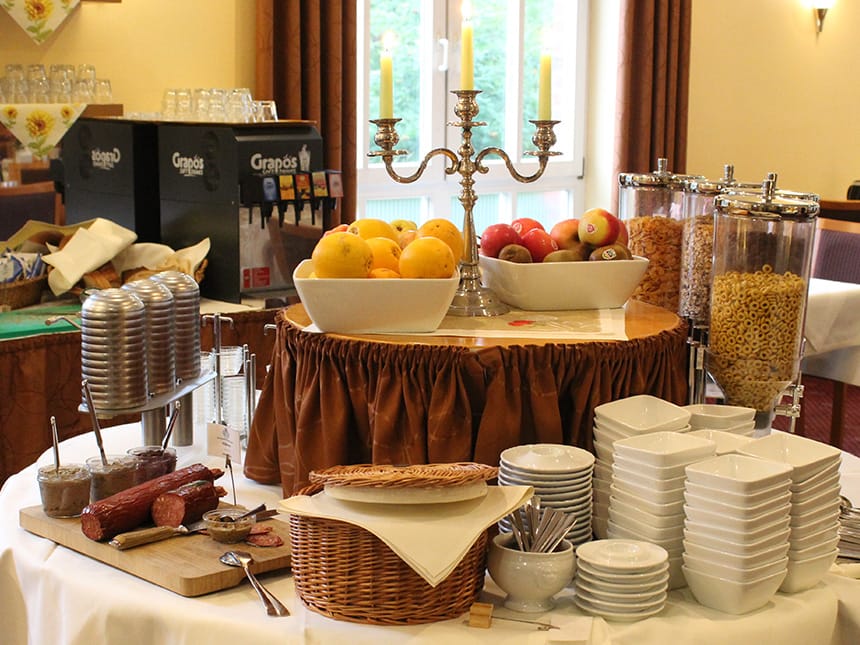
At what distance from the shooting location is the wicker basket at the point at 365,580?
130cm

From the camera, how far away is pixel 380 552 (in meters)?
1.29

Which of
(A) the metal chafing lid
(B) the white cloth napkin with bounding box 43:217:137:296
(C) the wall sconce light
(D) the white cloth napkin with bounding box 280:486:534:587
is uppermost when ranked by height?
(C) the wall sconce light

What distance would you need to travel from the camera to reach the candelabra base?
1854 mm

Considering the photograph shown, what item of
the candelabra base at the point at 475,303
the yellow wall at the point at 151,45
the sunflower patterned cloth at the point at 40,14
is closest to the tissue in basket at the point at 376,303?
the candelabra base at the point at 475,303

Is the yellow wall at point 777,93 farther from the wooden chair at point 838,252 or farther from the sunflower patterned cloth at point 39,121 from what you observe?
the sunflower patterned cloth at point 39,121

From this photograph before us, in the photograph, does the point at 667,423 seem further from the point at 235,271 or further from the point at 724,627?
the point at 235,271

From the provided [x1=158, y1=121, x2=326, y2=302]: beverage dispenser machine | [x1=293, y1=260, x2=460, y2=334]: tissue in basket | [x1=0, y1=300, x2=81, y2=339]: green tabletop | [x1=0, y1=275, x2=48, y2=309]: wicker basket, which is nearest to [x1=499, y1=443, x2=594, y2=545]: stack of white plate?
[x1=293, y1=260, x2=460, y2=334]: tissue in basket

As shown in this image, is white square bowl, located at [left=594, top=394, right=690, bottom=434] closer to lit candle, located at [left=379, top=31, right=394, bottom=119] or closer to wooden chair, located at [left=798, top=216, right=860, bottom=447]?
lit candle, located at [left=379, top=31, right=394, bottom=119]

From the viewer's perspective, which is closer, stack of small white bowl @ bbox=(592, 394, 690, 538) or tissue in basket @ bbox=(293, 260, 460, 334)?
stack of small white bowl @ bbox=(592, 394, 690, 538)

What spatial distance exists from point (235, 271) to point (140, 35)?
1.24 m

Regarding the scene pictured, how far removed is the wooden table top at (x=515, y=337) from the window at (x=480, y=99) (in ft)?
10.2

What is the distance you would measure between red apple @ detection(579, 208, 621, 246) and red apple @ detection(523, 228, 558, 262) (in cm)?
6

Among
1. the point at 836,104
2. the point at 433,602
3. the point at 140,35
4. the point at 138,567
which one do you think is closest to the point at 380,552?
the point at 433,602

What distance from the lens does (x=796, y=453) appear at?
1.47m
